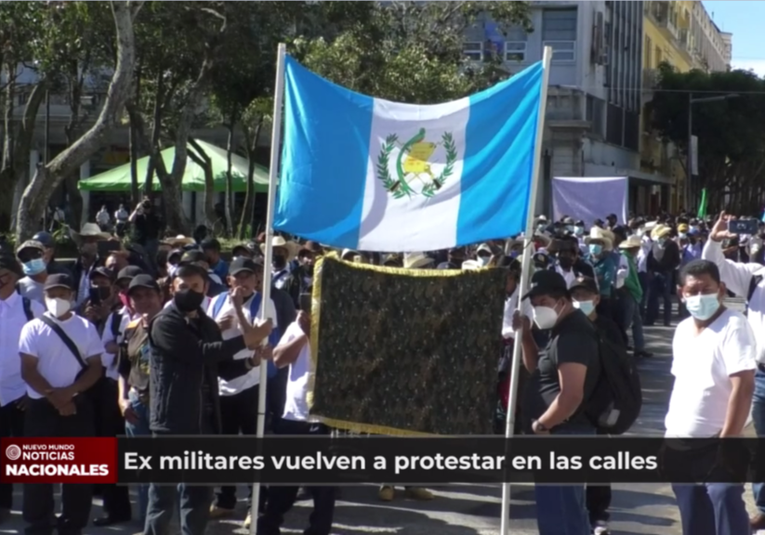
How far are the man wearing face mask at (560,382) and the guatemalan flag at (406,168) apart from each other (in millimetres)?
519

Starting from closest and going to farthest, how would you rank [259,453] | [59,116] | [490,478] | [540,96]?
[540,96], [259,453], [490,478], [59,116]

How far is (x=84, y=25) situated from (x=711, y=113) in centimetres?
4634

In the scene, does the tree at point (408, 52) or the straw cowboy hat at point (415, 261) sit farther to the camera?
the tree at point (408, 52)

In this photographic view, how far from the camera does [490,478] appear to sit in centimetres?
893

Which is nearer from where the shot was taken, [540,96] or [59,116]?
[540,96]

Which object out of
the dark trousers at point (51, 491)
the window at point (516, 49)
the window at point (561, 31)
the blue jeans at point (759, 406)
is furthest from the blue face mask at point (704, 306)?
the window at point (561, 31)

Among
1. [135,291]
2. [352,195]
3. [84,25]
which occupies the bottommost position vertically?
[135,291]

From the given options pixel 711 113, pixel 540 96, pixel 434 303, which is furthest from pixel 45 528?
pixel 711 113

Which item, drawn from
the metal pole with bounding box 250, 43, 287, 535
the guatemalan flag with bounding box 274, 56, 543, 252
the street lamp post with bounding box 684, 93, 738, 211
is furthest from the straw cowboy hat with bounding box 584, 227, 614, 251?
the street lamp post with bounding box 684, 93, 738, 211

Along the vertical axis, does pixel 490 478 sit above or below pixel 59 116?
below

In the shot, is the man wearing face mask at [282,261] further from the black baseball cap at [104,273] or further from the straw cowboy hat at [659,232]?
the straw cowboy hat at [659,232]

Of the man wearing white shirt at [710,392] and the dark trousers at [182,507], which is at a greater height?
the man wearing white shirt at [710,392]

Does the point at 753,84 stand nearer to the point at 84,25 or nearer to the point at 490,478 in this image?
the point at 84,25

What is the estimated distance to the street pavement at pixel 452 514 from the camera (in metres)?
8.23
